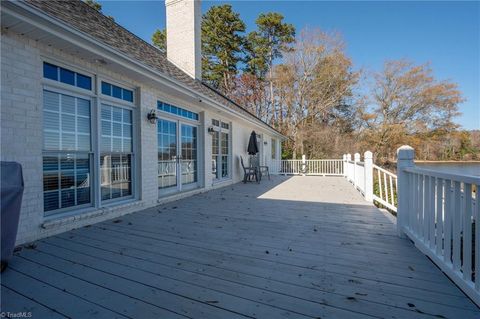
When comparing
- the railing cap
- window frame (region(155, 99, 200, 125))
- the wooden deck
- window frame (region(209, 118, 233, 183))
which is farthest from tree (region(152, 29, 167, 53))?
the railing cap

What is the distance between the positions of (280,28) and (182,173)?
17.3 meters

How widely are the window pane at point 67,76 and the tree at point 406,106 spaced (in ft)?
64.4

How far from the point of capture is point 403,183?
3.01 metres

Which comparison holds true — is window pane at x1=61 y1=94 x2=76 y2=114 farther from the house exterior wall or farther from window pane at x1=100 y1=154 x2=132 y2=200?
window pane at x1=100 y1=154 x2=132 y2=200

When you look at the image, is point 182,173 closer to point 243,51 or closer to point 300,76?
point 300,76

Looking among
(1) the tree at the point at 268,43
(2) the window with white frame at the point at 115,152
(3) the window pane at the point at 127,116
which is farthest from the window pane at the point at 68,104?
(1) the tree at the point at 268,43

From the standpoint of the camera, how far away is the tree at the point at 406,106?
17781 millimetres

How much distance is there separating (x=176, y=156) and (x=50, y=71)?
10.3ft

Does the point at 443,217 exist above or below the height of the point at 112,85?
below

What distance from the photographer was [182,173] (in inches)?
253

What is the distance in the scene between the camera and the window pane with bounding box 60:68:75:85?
137 inches

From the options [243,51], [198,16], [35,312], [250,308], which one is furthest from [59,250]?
[243,51]

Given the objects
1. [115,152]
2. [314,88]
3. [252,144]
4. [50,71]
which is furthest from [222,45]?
[50,71]

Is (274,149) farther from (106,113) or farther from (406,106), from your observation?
(106,113)
